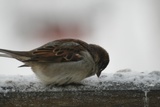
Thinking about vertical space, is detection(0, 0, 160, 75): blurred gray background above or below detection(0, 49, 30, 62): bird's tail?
above

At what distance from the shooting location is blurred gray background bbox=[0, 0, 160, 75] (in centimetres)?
526

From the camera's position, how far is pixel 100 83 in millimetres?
2742

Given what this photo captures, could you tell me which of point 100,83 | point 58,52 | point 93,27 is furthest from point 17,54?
point 93,27

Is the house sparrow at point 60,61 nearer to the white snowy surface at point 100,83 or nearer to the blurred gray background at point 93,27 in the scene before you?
the white snowy surface at point 100,83

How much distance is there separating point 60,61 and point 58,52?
2.2 inches

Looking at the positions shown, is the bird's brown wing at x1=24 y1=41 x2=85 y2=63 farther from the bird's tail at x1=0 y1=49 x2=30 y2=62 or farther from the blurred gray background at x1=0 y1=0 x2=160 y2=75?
the blurred gray background at x1=0 y1=0 x2=160 y2=75

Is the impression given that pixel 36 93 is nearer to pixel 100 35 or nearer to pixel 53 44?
pixel 53 44

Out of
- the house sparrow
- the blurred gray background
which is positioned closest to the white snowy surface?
the house sparrow

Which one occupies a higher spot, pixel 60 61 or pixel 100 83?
pixel 60 61

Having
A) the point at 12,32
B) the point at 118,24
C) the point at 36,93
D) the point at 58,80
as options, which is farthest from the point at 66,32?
the point at 36,93

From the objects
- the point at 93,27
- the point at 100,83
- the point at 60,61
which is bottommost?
the point at 100,83

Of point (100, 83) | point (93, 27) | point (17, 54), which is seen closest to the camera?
point (100, 83)

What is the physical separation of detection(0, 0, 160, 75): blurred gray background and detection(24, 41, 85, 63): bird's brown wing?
5.55ft

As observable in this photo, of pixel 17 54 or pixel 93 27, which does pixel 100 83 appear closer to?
pixel 17 54
